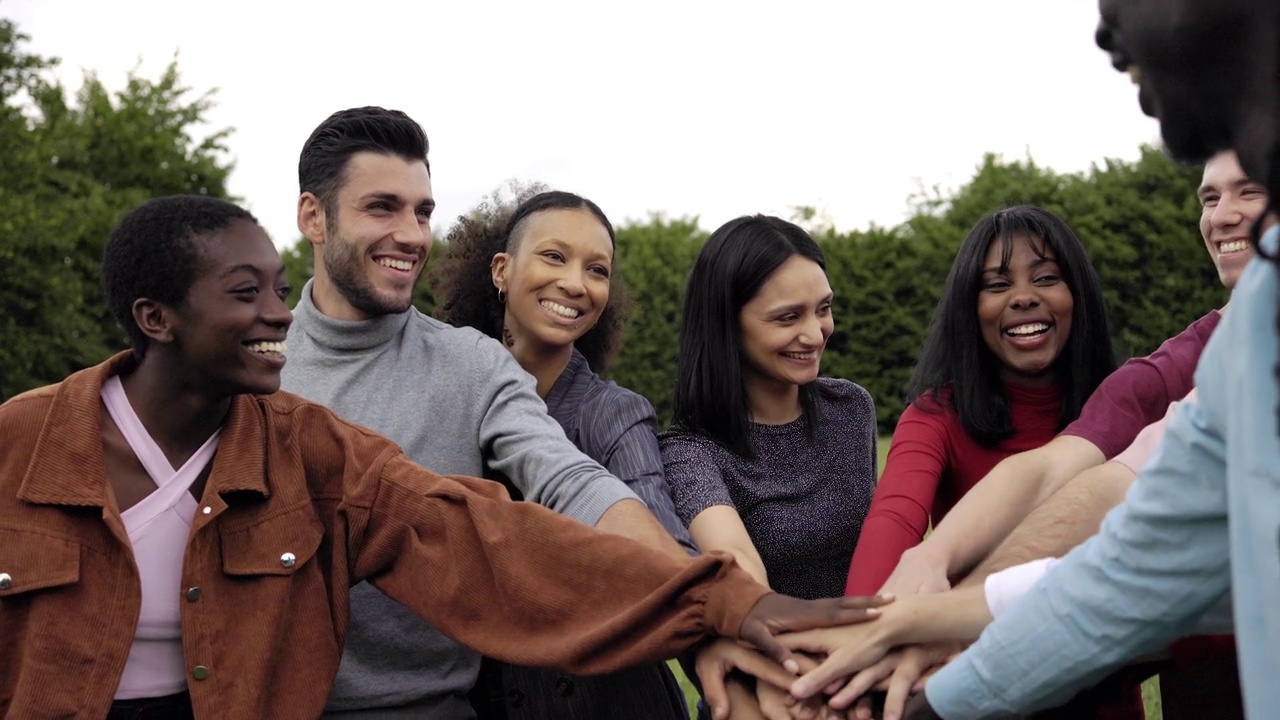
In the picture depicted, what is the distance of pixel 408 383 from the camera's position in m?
3.44

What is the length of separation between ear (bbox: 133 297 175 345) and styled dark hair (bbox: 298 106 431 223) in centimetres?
110

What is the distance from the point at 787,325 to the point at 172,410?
70.4 inches

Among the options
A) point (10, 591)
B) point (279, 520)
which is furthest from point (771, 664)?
point (10, 591)

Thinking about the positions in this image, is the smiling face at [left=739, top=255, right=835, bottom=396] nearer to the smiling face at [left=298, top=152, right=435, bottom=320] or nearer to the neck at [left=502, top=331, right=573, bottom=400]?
the neck at [left=502, top=331, right=573, bottom=400]

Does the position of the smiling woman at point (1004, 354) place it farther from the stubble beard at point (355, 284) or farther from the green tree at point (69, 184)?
the green tree at point (69, 184)

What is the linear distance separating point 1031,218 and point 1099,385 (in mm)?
557

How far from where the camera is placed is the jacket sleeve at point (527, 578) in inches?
106

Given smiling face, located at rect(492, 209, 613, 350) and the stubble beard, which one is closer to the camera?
the stubble beard

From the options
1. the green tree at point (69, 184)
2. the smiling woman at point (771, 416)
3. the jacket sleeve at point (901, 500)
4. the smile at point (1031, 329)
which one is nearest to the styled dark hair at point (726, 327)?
the smiling woman at point (771, 416)

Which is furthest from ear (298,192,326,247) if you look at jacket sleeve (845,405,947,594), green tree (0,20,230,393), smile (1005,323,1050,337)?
green tree (0,20,230,393)

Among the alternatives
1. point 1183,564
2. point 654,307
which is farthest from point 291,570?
point 654,307

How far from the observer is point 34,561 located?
250 centimetres

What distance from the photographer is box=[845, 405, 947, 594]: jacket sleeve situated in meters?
3.23

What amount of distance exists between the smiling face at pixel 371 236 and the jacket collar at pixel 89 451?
84 cm
